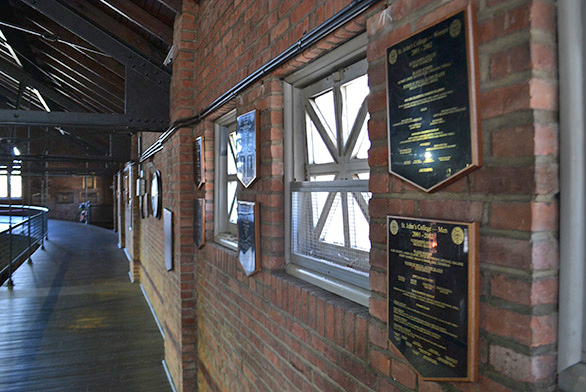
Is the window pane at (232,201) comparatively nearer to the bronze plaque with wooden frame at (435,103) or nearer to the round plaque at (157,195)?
the bronze plaque with wooden frame at (435,103)

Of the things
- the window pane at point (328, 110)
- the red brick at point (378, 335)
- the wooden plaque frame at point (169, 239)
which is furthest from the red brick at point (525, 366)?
the wooden plaque frame at point (169, 239)

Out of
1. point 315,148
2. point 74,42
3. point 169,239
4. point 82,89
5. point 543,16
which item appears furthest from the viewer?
point 82,89

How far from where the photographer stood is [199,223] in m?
3.93

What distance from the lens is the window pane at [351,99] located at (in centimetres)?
190

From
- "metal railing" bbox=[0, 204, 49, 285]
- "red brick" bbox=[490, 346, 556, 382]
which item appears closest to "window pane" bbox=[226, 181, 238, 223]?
"red brick" bbox=[490, 346, 556, 382]

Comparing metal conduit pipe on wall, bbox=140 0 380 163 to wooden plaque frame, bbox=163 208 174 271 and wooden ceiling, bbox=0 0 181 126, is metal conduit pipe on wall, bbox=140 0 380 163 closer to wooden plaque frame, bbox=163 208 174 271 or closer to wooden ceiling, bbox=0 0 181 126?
wooden ceiling, bbox=0 0 181 126

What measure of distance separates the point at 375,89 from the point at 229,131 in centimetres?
247

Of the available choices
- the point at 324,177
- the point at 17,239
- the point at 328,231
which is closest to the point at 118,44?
the point at 324,177

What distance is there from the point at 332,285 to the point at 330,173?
0.57 meters

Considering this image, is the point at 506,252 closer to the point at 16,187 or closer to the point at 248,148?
the point at 248,148

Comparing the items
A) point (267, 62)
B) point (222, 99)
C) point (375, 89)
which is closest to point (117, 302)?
point (222, 99)

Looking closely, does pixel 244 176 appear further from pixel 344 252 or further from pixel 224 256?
pixel 344 252

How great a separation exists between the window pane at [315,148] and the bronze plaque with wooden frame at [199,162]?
1.71 metres

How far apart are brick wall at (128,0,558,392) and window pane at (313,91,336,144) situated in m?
0.22
